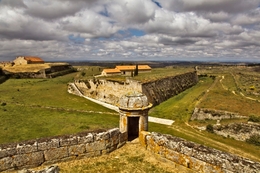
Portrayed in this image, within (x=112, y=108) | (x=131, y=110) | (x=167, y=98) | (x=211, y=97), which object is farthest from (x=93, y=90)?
(x=131, y=110)

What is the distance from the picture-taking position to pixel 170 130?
897 inches

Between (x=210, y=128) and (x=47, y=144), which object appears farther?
(x=210, y=128)

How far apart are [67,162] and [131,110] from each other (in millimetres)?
2655

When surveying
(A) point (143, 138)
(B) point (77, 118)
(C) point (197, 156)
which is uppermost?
(C) point (197, 156)

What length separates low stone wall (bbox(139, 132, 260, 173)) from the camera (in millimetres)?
4941

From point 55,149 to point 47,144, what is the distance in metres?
0.28

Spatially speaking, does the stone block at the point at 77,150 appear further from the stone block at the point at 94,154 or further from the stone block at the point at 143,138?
the stone block at the point at 143,138

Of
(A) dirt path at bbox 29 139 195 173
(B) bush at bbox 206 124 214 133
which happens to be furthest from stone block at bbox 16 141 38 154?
(B) bush at bbox 206 124 214 133

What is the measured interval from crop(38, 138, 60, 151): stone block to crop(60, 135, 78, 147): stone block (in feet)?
0.38

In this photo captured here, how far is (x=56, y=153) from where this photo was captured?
20.4 ft

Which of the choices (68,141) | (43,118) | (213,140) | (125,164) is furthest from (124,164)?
(43,118)

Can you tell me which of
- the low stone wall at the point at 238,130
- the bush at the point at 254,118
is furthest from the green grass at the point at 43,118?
the bush at the point at 254,118

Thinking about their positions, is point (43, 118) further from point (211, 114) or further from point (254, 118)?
point (254, 118)

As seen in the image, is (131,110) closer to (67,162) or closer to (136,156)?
(136,156)
